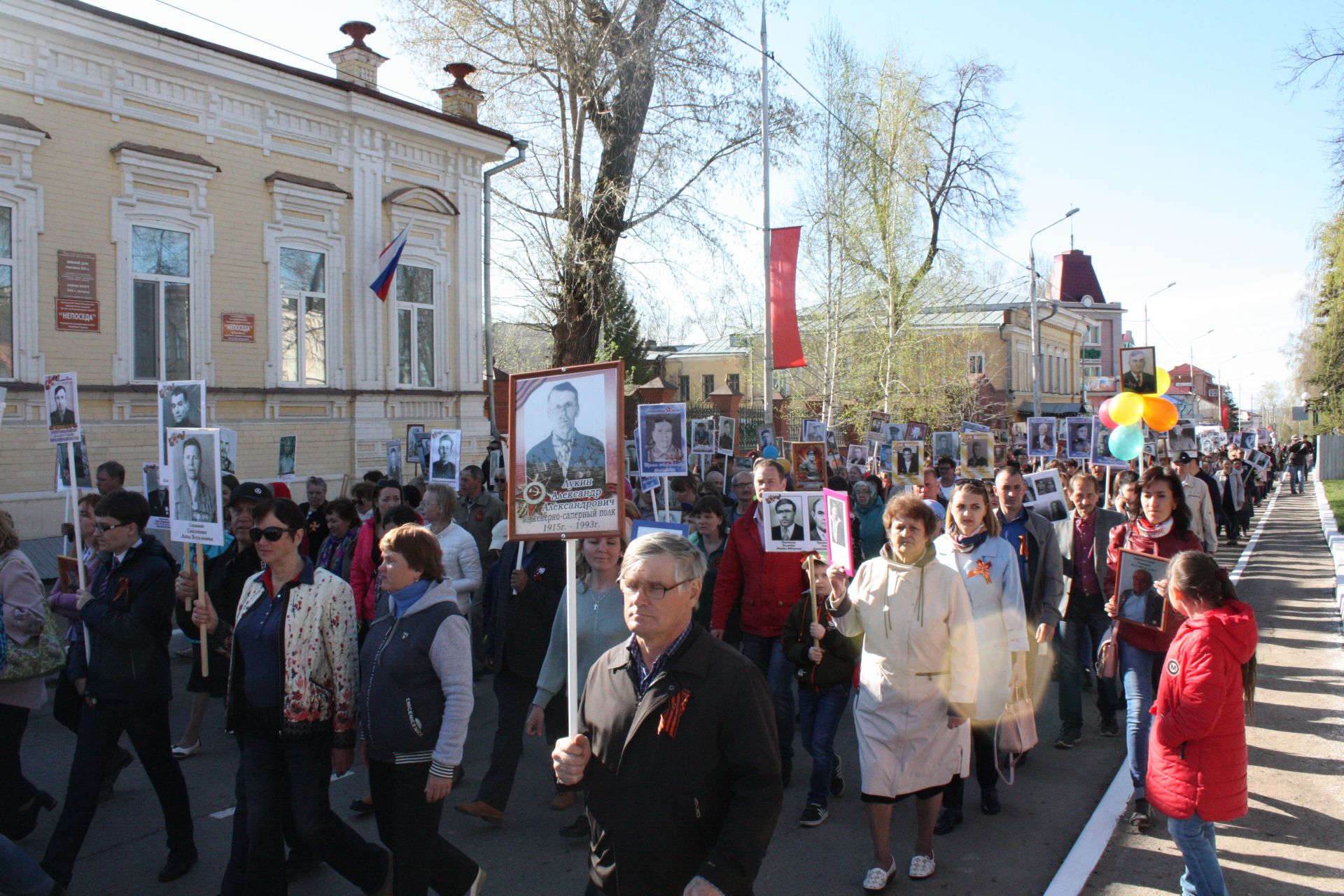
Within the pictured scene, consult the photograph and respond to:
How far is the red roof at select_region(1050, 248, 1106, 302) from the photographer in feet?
281

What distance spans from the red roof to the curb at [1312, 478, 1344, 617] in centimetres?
5624

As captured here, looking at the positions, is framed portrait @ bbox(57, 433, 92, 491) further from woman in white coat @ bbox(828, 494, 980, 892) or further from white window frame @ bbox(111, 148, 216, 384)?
woman in white coat @ bbox(828, 494, 980, 892)

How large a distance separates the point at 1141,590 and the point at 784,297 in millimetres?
13642

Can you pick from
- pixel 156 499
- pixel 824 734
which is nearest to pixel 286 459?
pixel 156 499

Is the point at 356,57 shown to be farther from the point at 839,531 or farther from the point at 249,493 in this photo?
the point at 839,531

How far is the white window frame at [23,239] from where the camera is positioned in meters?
12.6

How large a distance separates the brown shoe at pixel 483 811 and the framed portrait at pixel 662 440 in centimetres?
602

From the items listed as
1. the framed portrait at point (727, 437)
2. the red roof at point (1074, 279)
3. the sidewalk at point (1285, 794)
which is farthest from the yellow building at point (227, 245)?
the red roof at point (1074, 279)

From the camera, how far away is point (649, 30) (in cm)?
1909

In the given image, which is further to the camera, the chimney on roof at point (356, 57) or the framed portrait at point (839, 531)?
the chimney on roof at point (356, 57)

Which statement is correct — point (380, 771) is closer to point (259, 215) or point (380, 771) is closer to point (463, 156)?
point (259, 215)

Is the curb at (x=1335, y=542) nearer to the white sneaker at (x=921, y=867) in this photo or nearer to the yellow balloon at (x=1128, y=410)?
the yellow balloon at (x=1128, y=410)

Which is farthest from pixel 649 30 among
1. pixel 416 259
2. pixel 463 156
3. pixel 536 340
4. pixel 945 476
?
pixel 536 340

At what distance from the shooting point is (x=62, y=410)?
8.52m
